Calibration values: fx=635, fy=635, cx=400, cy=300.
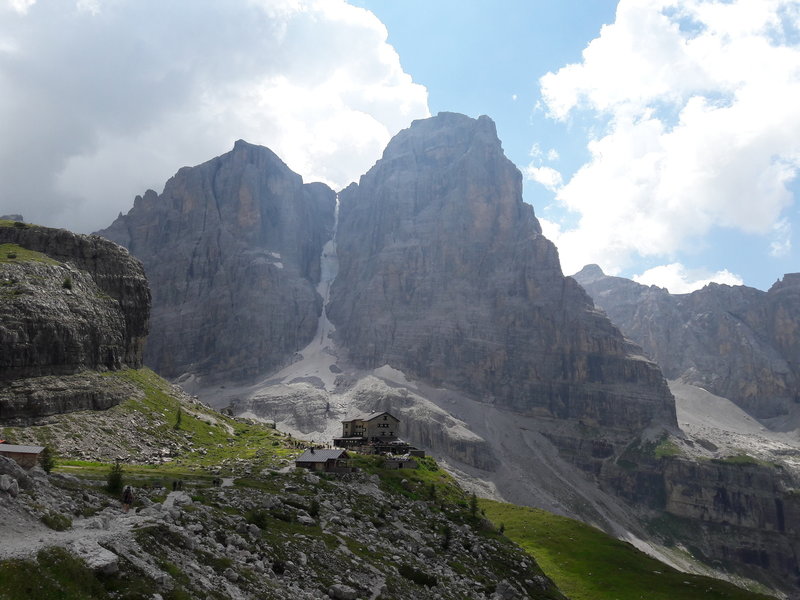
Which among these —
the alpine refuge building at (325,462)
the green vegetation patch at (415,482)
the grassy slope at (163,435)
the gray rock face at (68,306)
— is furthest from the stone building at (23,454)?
the gray rock face at (68,306)

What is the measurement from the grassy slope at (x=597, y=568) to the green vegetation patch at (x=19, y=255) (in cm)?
9691

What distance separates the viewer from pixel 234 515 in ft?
135

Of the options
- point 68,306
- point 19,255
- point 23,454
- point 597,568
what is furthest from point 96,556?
point 19,255

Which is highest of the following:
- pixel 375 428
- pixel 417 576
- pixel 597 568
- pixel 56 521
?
pixel 56 521

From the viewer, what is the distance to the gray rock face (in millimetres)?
99688

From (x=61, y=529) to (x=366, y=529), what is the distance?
30579mm

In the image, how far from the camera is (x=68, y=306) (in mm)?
112812

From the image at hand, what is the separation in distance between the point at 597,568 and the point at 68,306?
98.2 meters

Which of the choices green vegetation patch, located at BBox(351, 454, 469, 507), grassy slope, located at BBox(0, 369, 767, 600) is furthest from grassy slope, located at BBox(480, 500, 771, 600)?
green vegetation patch, located at BBox(351, 454, 469, 507)

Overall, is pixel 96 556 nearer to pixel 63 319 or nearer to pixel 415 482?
pixel 415 482

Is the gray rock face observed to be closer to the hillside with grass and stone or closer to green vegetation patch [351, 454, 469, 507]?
the hillside with grass and stone

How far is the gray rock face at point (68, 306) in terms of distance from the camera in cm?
9969

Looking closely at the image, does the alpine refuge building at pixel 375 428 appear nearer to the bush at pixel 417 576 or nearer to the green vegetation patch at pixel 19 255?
the green vegetation patch at pixel 19 255

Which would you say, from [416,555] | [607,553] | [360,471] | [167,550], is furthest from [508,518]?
[167,550]
